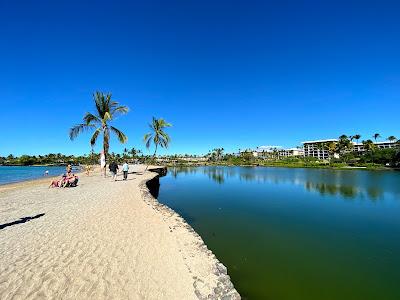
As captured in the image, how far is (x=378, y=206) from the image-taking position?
59.8 ft

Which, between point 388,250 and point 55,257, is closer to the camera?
point 55,257

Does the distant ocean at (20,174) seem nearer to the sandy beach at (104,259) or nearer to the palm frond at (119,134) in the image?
the palm frond at (119,134)

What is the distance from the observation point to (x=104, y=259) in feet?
18.8

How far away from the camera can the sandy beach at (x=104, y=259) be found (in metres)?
4.54

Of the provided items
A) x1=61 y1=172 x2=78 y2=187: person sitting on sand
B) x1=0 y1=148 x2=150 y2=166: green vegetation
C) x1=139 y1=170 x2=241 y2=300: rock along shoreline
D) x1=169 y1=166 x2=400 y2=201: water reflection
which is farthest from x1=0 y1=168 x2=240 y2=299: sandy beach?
x1=0 y1=148 x2=150 y2=166: green vegetation

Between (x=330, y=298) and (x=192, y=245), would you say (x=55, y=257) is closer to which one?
(x=192, y=245)

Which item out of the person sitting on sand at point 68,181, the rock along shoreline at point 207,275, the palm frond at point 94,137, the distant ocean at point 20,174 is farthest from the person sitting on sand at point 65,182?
the distant ocean at point 20,174

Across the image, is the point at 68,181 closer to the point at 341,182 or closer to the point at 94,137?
the point at 94,137

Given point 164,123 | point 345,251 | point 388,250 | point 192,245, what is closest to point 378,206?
point 388,250

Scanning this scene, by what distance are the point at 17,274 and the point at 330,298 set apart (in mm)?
7110

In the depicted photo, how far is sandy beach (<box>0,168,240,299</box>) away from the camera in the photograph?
4535mm

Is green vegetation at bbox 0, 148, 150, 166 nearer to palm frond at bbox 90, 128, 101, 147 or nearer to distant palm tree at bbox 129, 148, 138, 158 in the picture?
distant palm tree at bbox 129, 148, 138, 158

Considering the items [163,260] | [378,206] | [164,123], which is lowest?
[378,206]

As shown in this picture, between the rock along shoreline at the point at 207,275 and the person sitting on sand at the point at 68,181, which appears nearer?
the rock along shoreline at the point at 207,275
